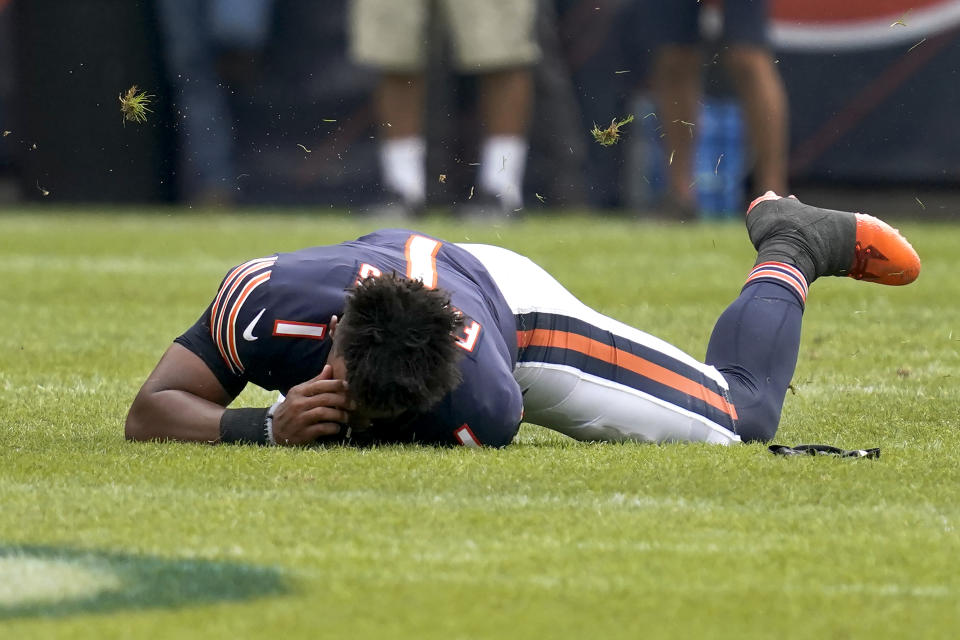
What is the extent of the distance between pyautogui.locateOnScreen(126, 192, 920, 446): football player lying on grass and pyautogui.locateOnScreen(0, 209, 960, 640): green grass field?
9cm

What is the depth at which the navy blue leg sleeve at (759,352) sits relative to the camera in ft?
14.2

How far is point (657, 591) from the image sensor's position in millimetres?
2795

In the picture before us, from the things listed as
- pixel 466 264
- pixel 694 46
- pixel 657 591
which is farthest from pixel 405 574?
pixel 694 46

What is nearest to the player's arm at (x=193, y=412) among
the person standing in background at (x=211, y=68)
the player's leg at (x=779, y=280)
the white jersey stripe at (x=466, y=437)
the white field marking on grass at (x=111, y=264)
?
the white jersey stripe at (x=466, y=437)

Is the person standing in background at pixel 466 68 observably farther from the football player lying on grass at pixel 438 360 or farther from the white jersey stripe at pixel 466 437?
the white jersey stripe at pixel 466 437

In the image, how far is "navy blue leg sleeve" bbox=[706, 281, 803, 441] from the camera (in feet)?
14.2

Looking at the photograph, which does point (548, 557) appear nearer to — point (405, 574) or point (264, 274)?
point (405, 574)

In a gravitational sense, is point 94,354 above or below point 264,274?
below

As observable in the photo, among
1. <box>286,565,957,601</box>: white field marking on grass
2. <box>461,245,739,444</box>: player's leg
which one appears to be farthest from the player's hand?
<box>286,565,957,601</box>: white field marking on grass

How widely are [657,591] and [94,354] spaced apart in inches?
142

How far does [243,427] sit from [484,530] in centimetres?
102

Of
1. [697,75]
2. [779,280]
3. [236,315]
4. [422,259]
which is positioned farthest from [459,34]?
[236,315]

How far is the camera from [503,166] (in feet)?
32.9

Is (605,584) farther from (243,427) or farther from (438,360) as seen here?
(243,427)
